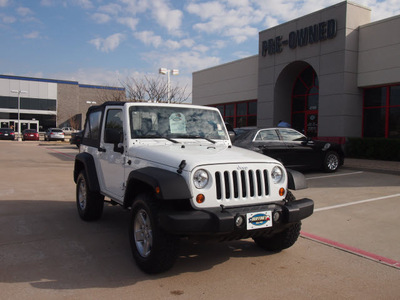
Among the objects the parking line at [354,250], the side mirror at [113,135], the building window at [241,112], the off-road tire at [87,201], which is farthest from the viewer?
the building window at [241,112]

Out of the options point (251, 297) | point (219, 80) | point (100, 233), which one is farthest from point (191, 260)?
point (219, 80)

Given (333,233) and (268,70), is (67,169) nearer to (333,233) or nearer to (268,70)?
(333,233)

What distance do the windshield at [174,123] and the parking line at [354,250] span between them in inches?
74.9

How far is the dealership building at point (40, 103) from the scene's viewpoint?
6288 cm

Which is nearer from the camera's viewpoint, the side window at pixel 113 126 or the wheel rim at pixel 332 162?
the side window at pixel 113 126

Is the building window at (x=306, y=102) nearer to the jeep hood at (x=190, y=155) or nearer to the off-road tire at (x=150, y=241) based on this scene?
the jeep hood at (x=190, y=155)

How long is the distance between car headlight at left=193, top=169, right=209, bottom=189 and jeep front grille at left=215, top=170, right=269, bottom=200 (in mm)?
122

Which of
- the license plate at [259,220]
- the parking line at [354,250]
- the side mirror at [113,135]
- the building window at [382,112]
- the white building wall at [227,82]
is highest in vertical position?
the white building wall at [227,82]

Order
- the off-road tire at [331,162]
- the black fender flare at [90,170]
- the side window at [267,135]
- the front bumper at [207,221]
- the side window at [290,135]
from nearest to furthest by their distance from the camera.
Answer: the front bumper at [207,221]
the black fender flare at [90,170]
the side window at [267,135]
the side window at [290,135]
the off-road tire at [331,162]

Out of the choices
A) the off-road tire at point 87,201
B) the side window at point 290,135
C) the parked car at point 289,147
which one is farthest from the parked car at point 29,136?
the off-road tire at point 87,201

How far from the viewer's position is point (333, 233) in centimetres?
534

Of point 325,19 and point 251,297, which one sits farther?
point 325,19

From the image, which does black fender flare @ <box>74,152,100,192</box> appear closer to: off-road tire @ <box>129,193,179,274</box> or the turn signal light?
off-road tire @ <box>129,193,179,274</box>

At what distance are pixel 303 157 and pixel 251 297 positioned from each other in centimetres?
834
